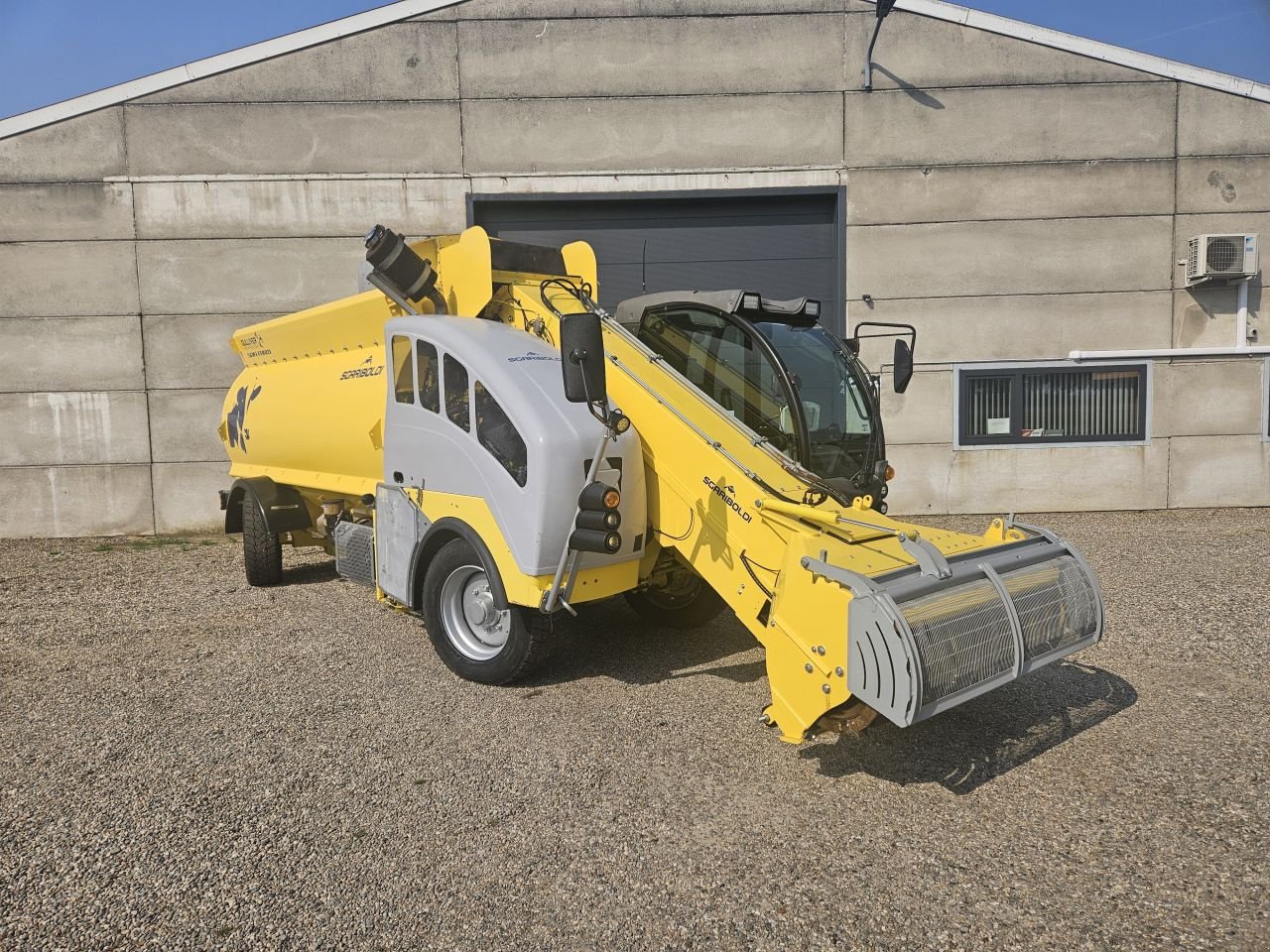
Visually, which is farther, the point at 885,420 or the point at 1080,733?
the point at 885,420

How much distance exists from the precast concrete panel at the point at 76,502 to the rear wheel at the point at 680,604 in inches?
300

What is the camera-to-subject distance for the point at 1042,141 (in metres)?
10.1

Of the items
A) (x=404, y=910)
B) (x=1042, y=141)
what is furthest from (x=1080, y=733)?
(x=1042, y=141)

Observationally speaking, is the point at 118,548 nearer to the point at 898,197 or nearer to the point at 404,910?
the point at 404,910

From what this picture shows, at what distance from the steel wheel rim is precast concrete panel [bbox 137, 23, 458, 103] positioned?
7521 millimetres

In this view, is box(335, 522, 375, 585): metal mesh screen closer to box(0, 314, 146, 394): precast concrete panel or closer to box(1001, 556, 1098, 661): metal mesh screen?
box(1001, 556, 1098, 661): metal mesh screen

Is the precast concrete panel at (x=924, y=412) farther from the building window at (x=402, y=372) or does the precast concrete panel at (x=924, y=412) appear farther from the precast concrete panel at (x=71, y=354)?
the precast concrete panel at (x=71, y=354)

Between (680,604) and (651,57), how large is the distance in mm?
7411

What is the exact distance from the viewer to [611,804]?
11.1ft

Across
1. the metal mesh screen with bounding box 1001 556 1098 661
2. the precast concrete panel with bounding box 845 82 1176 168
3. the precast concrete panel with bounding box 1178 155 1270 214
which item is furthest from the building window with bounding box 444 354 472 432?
the precast concrete panel with bounding box 1178 155 1270 214

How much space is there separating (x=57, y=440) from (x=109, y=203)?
3.02m

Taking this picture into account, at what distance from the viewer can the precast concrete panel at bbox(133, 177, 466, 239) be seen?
10.0 meters

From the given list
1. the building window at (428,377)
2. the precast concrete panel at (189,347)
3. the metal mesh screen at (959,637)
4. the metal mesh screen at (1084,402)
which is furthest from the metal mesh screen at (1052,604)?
the precast concrete panel at (189,347)

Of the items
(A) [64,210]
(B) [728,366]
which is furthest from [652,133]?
(A) [64,210]
